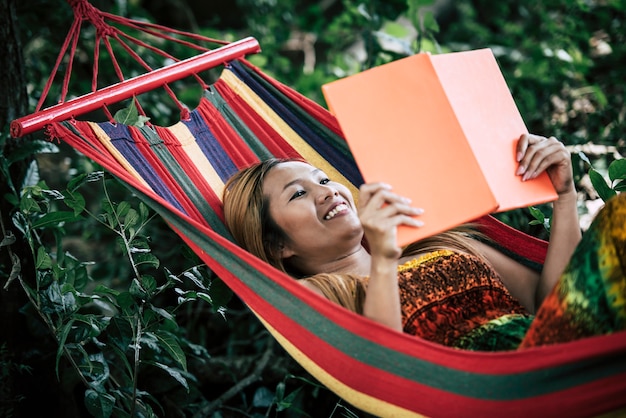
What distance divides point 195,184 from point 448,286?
0.78 meters

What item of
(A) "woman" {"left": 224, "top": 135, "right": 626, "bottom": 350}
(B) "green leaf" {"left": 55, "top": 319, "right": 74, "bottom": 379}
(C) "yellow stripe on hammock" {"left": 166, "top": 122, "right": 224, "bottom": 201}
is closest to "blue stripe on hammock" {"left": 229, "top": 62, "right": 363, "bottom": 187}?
(A) "woman" {"left": 224, "top": 135, "right": 626, "bottom": 350}

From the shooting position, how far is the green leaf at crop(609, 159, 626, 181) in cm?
178

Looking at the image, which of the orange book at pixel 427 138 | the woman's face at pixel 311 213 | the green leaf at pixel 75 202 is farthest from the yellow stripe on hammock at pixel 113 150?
the orange book at pixel 427 138

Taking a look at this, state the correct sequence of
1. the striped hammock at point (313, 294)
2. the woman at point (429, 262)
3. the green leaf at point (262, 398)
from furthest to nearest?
the green leaf at point (262, 398)
the woman at point (429, 262)
the striped hammock at point (313, 294)

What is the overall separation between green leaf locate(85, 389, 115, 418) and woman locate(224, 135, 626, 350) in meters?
0.54

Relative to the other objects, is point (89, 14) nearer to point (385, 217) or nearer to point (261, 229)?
point (261, 229)

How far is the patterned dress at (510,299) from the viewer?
1.30 metres

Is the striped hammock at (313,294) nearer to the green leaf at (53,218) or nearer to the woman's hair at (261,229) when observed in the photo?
the woman's hair at (261,229)

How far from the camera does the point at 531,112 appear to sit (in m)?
3.40

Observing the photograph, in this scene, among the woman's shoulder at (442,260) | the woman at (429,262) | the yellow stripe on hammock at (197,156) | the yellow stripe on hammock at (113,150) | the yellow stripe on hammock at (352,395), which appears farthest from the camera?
the yellow stripe on hammock at (197,156)

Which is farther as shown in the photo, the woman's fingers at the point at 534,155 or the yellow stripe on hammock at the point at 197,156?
the yellow stripe on hammock at the point at 197,156

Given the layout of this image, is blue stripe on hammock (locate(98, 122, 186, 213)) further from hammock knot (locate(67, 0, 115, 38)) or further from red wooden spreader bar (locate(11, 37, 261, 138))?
hammock knot (locate(67, 0, 115, 38))

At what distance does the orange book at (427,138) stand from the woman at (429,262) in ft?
0.20

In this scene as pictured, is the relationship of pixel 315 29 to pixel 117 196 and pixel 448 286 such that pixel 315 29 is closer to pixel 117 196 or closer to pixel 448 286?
pixel 117 196
